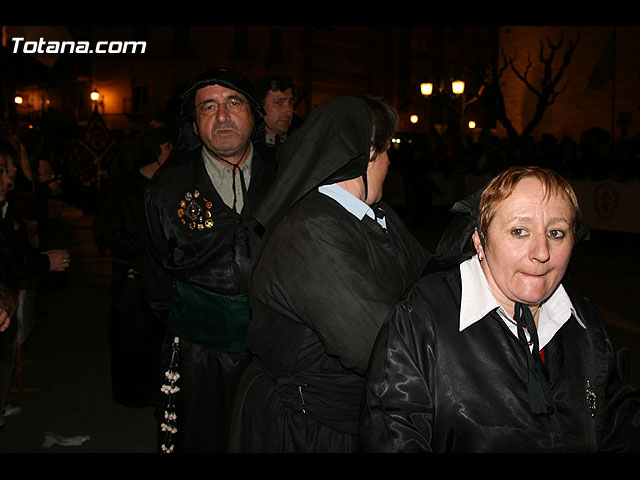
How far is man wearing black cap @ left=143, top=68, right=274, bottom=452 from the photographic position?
3.68 metres

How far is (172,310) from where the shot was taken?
3830 mm

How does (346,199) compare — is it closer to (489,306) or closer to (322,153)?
(322,153)

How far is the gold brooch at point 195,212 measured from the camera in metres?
3.76

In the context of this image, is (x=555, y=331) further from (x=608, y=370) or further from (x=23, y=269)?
(x=23, y=269)

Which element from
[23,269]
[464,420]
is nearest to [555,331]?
[464,420]

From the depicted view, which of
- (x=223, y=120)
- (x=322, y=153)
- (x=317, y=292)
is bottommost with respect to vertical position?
(x=317, y=292)

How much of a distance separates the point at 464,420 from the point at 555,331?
16.9 inches

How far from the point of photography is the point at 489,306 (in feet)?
7.08

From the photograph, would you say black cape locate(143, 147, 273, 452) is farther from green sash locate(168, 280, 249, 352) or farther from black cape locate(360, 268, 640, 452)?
black cape locate(360, 268, 640, 452)

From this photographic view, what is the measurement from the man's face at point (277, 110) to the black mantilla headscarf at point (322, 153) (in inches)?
125

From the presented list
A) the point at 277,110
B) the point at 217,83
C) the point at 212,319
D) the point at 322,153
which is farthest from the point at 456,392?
the point at 277,110

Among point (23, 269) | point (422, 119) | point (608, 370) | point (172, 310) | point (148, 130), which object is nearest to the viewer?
point (608, 370)

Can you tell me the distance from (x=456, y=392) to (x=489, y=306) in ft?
0.91

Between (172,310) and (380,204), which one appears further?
(172,310)
